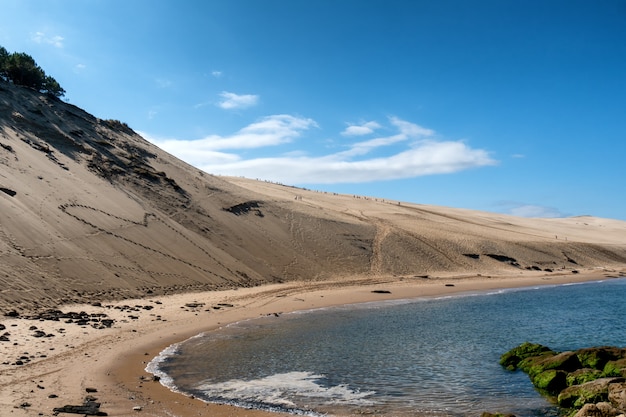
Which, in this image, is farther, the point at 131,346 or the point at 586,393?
the point at 131,346

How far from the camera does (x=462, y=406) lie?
38.4ft

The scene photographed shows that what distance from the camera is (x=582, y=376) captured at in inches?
514

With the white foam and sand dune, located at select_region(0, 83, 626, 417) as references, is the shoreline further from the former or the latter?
the white foam

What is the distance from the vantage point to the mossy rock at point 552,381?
1325cm

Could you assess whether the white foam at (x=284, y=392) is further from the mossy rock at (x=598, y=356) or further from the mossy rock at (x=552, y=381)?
the mossy rock at (x=598, y=356)

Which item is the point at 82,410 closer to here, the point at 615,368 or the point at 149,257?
the point at 615,368

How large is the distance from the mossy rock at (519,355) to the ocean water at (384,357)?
419mm

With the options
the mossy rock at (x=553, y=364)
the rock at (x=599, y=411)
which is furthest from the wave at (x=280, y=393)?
the mossy rock at (x=553, y=364)

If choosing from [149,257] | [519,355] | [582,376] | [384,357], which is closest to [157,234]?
[149,257]

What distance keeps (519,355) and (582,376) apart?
2.93 metres

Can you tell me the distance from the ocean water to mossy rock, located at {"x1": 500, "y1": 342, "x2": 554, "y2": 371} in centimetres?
42

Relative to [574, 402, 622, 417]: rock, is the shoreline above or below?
below

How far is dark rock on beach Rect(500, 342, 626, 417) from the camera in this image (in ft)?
34.2

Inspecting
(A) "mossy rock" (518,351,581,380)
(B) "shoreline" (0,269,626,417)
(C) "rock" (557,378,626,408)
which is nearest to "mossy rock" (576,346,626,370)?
(A) "mossy rock" (518,351,581,380)
